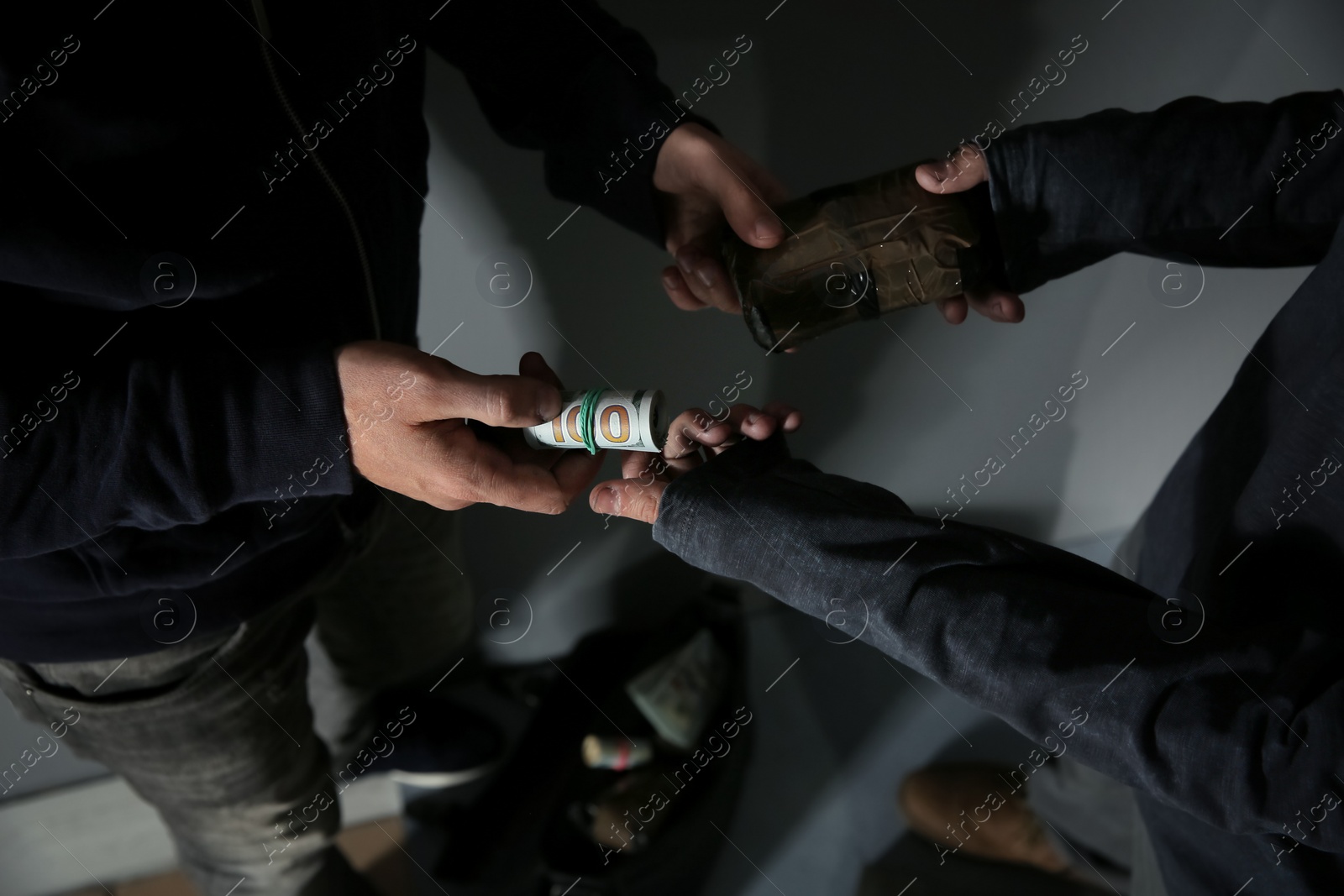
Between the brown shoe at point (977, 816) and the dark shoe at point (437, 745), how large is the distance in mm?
647

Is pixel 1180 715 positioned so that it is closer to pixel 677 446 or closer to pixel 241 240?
pixel 677 446

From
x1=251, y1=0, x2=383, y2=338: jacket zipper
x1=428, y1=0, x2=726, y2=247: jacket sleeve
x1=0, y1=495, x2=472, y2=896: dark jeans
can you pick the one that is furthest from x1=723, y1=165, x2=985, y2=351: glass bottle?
x1=0, y1=495, x2=472, y2=896: dark jeans

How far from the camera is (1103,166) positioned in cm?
57

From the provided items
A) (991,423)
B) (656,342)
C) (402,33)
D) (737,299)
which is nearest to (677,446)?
(737,299)

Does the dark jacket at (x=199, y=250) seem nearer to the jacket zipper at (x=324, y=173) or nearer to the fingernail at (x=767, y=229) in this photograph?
the jacket zipper at (x=324, y=173)

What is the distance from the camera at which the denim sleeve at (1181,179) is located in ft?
1.77

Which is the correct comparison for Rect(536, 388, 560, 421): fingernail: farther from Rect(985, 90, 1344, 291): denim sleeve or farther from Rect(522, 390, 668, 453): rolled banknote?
Rect(985, 90, 1344, 291): denim sleeve

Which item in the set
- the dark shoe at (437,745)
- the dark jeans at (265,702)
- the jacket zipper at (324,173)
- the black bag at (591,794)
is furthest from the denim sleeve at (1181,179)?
the dark shoe at (437,745)

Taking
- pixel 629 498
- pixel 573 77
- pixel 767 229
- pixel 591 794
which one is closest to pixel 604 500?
pixel 629 498

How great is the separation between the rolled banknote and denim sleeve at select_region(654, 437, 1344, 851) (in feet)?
0.16

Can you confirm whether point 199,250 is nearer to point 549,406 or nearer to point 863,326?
point 549,406

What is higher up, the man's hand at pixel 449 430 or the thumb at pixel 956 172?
the man's hand at pixel 449 430

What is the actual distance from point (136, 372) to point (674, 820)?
87cm

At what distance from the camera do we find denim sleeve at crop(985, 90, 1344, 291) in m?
0.54
